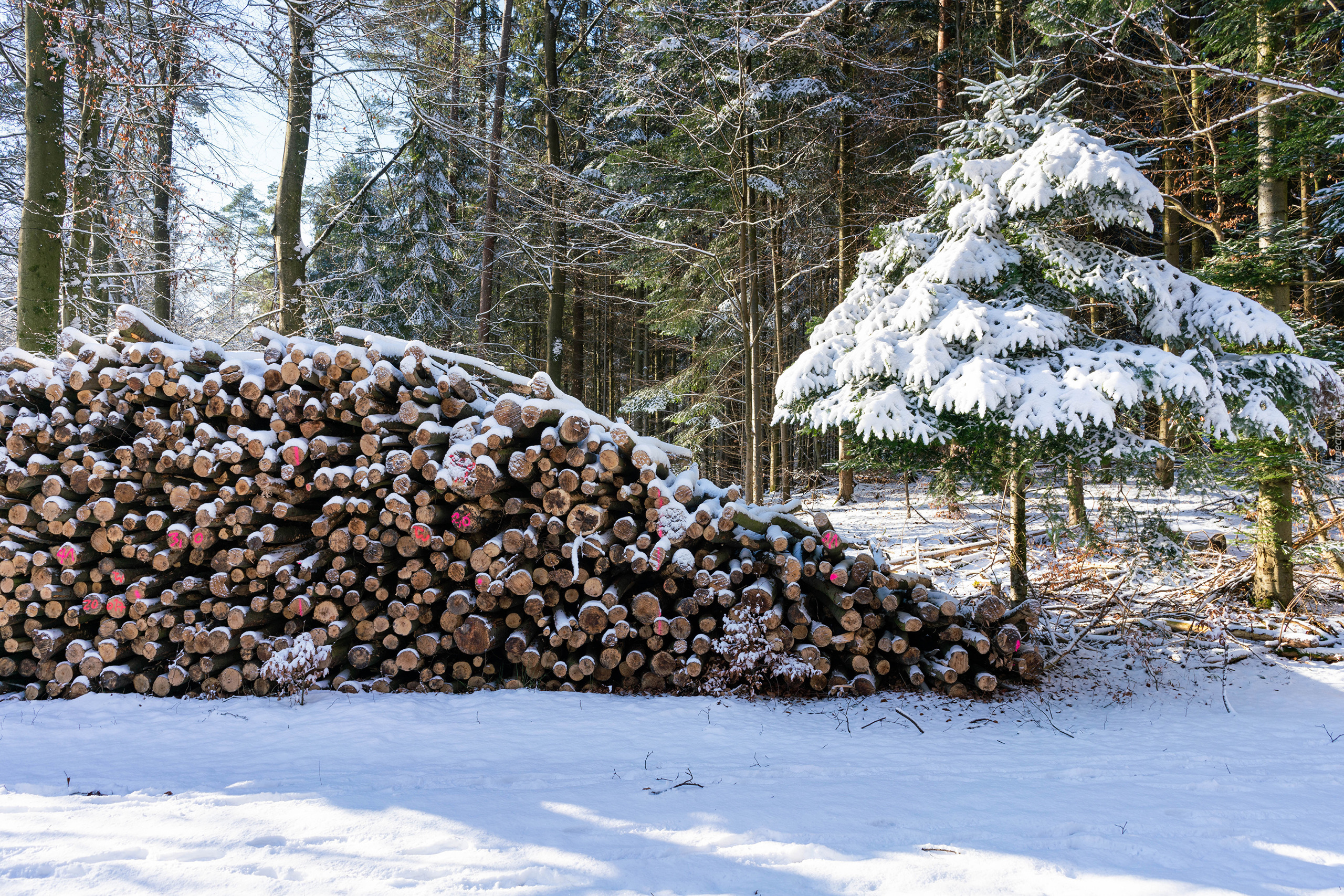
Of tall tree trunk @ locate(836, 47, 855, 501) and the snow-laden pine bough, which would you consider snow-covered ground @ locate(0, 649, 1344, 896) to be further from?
tall tree trunk @ locate(836, 47, 855, 501)

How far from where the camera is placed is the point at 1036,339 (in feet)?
16.3

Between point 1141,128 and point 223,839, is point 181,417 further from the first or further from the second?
point 1141,128

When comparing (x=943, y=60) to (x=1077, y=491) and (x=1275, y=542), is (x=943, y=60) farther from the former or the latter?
(x=1275, y=542)

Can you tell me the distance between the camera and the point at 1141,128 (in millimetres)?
11805

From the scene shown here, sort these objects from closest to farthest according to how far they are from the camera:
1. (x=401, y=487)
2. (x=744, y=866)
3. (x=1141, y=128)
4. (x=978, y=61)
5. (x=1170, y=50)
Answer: (x=744, y=866), (x=401, y=487), (x=1170, y=50), (x=1141, y=128), (x=978, y=61)

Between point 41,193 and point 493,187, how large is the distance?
7238 mm

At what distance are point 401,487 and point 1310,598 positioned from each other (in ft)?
28.6

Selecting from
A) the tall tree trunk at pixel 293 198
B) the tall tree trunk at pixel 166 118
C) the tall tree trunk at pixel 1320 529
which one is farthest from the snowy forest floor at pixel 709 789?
the tall tree trunk at pixel 166 118

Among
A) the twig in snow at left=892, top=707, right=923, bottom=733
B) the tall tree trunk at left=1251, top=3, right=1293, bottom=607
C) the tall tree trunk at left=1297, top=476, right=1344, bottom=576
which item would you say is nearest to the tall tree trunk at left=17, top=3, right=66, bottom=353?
the twig in snow at left=892, top=707, right=923, bottom=733

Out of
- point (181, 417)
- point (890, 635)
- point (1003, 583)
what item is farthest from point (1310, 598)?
point (181, 417)

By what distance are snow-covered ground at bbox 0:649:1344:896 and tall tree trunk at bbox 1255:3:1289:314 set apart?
4.89 m

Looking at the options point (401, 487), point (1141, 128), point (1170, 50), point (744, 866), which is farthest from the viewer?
point (1141, 128)

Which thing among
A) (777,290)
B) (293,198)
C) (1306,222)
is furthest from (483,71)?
(1306,222)

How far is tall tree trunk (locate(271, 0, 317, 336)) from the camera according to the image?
8758 mm
